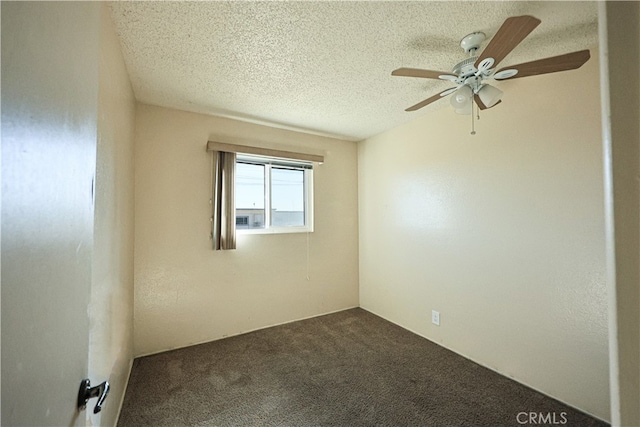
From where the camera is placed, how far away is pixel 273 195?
3.12m

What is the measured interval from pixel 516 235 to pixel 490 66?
4.24 feet

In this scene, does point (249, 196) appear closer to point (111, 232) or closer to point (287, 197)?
point (287, 197)

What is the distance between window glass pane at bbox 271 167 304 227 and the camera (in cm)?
312

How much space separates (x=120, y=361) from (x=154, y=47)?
82.1 inches

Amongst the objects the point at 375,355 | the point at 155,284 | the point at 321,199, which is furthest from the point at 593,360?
the point at 155,284

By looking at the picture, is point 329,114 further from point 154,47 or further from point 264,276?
point 264,276

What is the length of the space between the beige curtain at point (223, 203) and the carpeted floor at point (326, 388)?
1063 millimetres

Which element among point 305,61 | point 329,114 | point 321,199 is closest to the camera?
point 305,61

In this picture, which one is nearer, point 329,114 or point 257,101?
point 257,101

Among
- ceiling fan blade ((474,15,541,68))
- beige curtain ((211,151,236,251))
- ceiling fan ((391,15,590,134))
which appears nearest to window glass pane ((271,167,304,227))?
beige curtain ((211,151,236,251))

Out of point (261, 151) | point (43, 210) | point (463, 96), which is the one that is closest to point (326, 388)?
point (43, 210)

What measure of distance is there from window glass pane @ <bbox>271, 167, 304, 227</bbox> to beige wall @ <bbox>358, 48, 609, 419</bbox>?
Answer: 126 centimetres

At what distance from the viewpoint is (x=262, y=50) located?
164cm

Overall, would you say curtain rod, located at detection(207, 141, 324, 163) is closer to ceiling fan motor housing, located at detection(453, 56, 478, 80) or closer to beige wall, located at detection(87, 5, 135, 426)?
beige wall, located at detection(87, 5, 135, 426)
